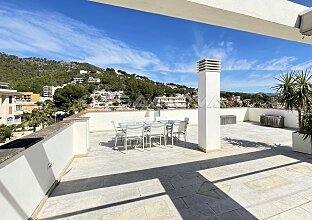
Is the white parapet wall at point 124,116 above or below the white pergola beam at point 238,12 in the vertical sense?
below

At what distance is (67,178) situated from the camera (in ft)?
10.4

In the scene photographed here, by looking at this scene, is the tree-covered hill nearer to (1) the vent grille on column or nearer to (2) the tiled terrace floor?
(2) the tiled terrace floor

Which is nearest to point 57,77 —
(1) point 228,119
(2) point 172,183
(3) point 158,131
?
(1) point 228,119

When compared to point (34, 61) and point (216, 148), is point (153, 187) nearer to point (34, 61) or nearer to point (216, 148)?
point (216, 148)

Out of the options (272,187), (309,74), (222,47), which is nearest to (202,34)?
(222,47)

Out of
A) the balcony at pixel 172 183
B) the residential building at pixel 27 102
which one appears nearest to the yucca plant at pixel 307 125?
the balcony at pixel 172 183

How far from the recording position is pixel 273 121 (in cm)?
869

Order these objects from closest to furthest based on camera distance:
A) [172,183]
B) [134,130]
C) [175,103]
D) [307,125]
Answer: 1. [172,183]
2. [307,125]
3. [134,130]
4. [175,103]

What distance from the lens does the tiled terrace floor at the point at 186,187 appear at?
6.95ft

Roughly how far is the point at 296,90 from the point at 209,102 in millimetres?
2361

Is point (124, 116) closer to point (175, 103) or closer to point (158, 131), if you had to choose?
point (158, 131)

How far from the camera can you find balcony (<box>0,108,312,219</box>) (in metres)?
2.12

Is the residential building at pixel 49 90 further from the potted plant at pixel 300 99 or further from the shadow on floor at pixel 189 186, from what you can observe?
the potted plant at pixel 300 99

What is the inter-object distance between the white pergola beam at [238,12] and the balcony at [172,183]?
96.1 inches
